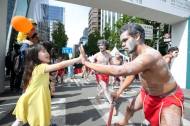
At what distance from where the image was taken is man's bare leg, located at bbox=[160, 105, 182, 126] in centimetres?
427

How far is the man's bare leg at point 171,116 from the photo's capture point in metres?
4.27

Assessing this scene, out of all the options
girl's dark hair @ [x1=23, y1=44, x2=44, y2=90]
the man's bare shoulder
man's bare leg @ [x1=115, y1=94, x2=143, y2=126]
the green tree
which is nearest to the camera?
the man's bare shoulder

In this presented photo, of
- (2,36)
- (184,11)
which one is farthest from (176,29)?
(2,36)

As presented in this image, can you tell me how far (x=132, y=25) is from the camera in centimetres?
441

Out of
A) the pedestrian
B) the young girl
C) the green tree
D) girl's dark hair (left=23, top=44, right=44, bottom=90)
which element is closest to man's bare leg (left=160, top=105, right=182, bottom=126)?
the young girl

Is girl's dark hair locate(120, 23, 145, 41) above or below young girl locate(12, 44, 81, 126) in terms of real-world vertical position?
above

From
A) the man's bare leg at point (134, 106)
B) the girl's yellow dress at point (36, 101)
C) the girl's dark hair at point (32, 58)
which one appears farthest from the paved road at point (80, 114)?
the man's bare leg at point (134, 106)

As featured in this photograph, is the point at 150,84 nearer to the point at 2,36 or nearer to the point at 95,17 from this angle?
the point at 2,36

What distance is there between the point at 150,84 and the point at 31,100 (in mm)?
2169

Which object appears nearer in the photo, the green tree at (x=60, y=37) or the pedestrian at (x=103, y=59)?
the pedestrian at (x=103, y=59)

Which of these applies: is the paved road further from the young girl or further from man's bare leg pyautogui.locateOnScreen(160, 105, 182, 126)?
man's bare leg pyautogui.locateOnScreen(160, 105, 182, 126)

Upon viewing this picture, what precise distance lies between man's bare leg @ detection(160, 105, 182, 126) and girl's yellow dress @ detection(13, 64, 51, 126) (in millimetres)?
2096

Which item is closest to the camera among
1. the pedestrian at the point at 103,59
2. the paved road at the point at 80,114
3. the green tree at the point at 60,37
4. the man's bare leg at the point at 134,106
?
the man's bare leg at the point at 134,106

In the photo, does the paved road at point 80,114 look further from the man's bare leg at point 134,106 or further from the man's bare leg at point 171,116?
the man's bare leg at point 171,116
